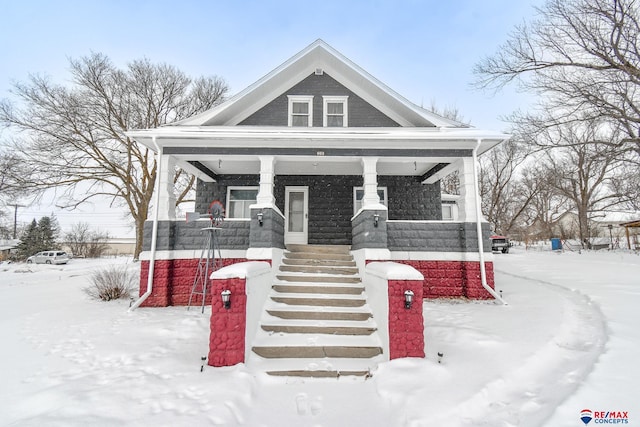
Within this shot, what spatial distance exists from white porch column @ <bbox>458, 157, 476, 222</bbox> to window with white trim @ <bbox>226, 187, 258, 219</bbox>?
20.3 feet

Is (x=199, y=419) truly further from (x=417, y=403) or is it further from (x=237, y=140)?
(x=237, y=140)

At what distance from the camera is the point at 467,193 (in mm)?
7441

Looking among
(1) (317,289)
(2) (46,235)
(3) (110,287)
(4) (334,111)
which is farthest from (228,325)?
(2) (46,235)

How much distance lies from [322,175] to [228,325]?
6.66 metres

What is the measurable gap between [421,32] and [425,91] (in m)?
8.83

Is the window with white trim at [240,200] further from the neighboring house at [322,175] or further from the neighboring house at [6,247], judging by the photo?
the neighboring house at [6,247]

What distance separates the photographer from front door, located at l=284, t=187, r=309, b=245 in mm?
9461

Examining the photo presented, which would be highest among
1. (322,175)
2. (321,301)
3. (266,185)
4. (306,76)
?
(306,76)

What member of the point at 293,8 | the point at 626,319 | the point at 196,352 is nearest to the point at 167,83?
the point at 293,8

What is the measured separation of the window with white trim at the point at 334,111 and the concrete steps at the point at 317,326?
15.5 ft

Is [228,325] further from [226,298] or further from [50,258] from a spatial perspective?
[50,258]

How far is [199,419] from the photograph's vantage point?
8.69 feet

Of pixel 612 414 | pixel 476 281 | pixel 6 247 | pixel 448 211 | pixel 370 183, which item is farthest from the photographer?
pixel 6 247


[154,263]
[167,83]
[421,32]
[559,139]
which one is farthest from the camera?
[167,83]
